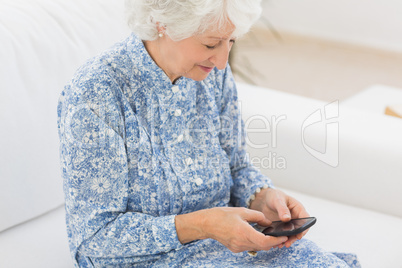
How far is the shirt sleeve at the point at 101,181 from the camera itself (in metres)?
1.32

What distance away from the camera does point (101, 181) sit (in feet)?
4.42

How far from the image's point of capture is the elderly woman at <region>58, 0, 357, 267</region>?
1329 mm

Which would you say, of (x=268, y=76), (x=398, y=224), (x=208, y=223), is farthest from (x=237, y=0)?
(x=268, y=76)

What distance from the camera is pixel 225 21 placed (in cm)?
133

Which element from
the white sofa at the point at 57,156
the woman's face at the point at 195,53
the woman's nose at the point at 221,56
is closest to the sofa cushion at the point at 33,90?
the white sofa at the point at 57,156

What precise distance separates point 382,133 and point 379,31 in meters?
3.23

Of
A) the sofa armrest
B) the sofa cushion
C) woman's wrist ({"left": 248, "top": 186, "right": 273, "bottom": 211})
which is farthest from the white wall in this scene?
woman's wrist ({"left": 248, "top": 186, "right": 273, "bottom": 211})

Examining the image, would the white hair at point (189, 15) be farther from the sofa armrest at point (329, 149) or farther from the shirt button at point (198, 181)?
the sofa armrest at point (329, 149)

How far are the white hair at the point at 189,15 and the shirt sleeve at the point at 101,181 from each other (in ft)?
0.52

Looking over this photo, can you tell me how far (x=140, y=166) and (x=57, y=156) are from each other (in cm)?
41

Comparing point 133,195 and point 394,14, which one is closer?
point 133,195

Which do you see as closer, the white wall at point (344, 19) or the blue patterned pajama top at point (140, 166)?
the blue patterned pajama top at point (140, 166)

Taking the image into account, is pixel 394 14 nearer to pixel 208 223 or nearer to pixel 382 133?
pixel 382 133

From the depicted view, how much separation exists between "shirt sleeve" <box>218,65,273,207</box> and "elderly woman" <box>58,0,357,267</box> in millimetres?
97
